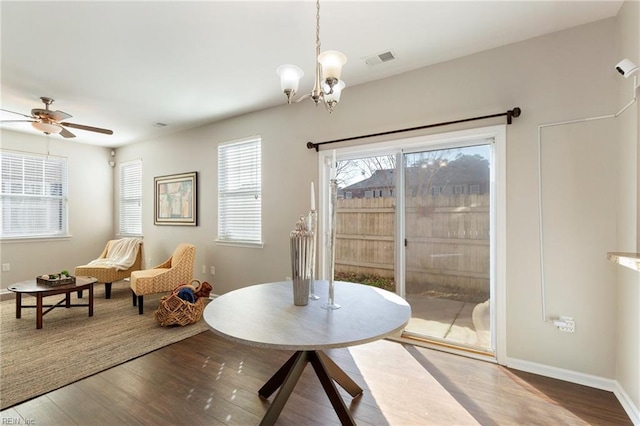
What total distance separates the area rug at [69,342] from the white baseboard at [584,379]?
2473mm

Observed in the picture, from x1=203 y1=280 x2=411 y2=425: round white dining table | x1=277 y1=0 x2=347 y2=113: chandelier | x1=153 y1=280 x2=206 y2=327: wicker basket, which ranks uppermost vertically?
x1=277 y1=0 x2=347 y2=113: chandelier

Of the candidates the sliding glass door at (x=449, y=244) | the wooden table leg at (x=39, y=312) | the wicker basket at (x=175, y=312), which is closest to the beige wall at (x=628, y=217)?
the sliding glass door at (x=449, y=244)

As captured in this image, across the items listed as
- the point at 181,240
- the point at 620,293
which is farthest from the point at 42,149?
the point at 620,293

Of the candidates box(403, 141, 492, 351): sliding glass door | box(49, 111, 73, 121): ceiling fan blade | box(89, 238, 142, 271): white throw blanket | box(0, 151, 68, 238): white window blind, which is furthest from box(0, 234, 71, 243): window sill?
box(403, 141, 492, 351): sliding glass door

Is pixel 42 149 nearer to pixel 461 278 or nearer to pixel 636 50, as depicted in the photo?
pixel 461 278

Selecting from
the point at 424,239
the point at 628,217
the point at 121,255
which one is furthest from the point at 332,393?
the point at 121,255

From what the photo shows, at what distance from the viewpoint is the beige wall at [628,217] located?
1799 mm

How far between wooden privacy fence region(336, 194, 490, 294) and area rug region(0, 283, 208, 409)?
1.76 meters

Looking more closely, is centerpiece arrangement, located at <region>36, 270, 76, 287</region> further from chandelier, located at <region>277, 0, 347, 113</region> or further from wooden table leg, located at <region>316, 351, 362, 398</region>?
chandelier, located at <region>277, 0, 347, 113</region>

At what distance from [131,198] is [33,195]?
4.66 feet

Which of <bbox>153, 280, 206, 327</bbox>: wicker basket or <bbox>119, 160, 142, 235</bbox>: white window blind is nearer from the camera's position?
<bbox>153, 280, 206, 327</bbox>: wicker basket

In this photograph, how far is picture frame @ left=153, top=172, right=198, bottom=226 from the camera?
185 inches

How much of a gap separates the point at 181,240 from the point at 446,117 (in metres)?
4.27

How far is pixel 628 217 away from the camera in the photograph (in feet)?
6.33
